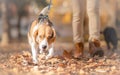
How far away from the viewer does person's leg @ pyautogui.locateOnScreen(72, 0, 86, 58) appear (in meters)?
3.76

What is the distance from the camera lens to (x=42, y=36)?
10.5 ft

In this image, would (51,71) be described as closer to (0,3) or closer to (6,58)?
(6,58)

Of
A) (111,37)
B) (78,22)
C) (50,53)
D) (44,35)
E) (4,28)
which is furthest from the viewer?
(4,28)

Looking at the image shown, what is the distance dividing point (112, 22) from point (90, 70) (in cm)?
696

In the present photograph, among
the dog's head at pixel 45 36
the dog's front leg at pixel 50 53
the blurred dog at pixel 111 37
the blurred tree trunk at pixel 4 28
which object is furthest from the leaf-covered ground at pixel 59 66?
the blurred tree trunk at pixel 4 28

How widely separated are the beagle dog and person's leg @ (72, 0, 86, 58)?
19.0 inches

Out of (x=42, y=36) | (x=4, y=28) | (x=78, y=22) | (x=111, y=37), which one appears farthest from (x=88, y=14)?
(x=4, y=28)

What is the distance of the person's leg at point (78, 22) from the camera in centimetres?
376

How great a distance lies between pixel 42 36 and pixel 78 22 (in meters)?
0.69

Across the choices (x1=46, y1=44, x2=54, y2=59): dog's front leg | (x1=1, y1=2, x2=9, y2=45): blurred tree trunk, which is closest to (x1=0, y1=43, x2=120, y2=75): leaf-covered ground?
(x1=46, y1=44, x2=54, y2=59): dog's front leg

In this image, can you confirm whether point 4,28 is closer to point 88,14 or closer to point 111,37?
point 111,37

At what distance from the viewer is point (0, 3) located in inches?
333

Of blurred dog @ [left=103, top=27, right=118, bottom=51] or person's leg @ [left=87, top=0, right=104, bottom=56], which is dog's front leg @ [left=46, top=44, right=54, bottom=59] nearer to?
person's leg @ [left=87, top=0, right=104, bottom=56]

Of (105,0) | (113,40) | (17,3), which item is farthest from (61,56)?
(105,0)
